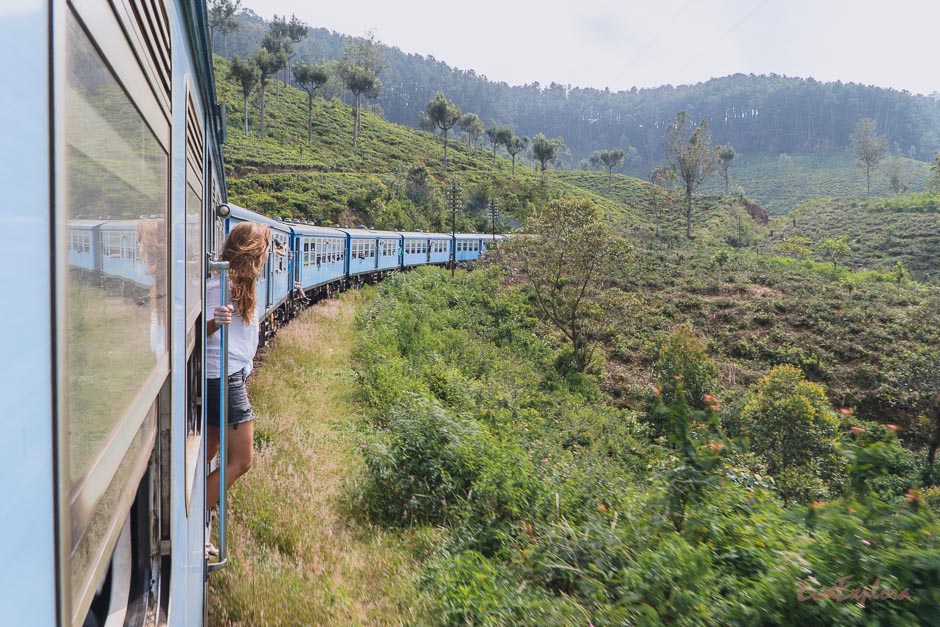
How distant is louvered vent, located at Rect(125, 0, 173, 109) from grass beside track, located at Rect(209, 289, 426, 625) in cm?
299

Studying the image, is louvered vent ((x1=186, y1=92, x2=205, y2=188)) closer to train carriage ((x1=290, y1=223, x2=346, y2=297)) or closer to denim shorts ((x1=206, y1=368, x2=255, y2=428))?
denim shorts ((x1=206, y1=368, x2=255, y2=428))

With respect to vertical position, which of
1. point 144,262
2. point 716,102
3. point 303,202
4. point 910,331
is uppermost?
point 716,102

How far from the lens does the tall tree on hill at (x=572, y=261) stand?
18.4 metres

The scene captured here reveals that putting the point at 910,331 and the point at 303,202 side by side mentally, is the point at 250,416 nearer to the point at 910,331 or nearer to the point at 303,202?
the point at 910,331

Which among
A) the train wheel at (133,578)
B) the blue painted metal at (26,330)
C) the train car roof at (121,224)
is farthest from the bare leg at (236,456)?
the blue painted metal at (26,330)

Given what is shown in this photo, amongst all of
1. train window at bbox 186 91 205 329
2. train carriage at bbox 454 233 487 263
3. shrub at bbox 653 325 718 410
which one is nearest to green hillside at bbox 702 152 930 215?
train carriage at bbox 454 233 487 263

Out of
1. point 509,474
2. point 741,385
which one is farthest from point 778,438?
point 509,474

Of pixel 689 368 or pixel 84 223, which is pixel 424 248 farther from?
pixel 84 223

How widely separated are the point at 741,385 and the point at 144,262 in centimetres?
2096

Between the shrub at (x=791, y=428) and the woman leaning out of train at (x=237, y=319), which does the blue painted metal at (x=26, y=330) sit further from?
the shrub at (x=791, y=428)

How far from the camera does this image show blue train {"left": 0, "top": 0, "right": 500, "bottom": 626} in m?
0.53

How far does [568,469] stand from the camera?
18.9 feet

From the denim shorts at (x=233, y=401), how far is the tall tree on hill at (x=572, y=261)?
1597 cm

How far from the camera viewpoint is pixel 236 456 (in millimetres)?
3404
